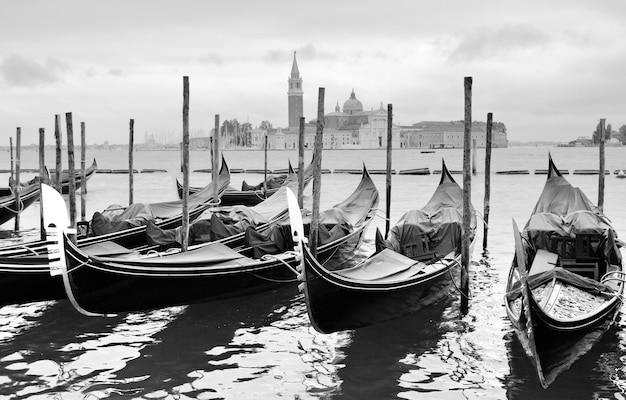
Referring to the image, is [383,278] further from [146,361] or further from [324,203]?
[324,203]

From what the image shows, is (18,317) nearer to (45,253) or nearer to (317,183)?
(45,253)

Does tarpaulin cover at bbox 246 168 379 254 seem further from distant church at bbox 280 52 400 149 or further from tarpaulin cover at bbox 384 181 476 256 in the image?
distant church at bbox 280 52 400 149

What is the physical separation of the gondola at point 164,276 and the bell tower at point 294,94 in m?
106

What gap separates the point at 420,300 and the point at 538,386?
149 cm

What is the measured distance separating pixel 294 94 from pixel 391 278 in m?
110

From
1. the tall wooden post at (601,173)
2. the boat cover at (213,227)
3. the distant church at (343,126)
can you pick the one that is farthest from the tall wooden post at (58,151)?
the distant church at (343,126)

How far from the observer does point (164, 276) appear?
5.38 meters

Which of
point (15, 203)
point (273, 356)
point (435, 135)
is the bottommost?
point (273, 356)

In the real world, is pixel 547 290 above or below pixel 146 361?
above

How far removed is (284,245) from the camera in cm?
691

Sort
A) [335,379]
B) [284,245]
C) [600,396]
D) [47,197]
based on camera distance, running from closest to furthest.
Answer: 1. [600,396]
2. [335,379]
3. [47,197]
4. [284,245]

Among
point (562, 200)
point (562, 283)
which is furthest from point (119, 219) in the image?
point (562, 283)

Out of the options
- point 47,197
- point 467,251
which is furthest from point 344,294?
point 47,197

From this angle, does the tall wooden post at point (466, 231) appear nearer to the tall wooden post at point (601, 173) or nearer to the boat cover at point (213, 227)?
the boat cover at point (213, 227)
